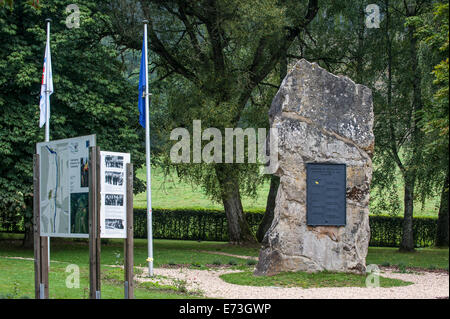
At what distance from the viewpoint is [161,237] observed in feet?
112

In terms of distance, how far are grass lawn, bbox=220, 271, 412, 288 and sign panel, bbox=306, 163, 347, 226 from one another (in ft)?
4.19

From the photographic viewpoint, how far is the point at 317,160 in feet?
49.8

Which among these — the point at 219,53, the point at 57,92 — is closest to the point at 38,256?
the point at 57,92

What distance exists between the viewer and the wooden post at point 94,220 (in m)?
9.43

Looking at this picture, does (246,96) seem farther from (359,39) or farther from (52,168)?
(52,168)

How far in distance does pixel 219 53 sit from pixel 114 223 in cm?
1767

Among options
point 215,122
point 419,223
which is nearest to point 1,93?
point 215,122

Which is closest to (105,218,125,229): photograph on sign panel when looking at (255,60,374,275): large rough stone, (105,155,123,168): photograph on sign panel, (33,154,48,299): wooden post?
(105,155,123,168): photograph on sign panel

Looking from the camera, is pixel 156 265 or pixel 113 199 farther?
pixel 156 265

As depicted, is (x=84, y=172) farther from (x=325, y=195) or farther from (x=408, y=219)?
(x=408, y=219)

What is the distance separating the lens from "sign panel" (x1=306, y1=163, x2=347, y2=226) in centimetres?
1503

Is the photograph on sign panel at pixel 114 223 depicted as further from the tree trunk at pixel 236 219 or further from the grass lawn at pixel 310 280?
the tree trunk at pixel 236 219

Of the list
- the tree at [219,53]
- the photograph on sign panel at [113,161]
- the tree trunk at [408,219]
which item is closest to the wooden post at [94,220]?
the photograph on sign panel at [113,161]
